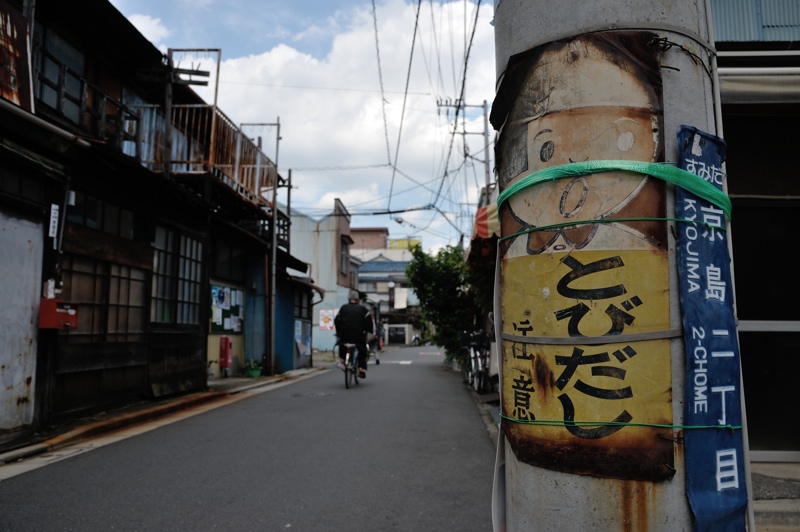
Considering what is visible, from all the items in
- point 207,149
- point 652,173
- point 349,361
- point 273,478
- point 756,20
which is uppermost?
point 207,149

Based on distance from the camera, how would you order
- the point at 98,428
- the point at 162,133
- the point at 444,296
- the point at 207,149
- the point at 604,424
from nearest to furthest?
the point at 604,424, the point at 98,428, the point at 162,133, the point at 207,149, the point at 444,296

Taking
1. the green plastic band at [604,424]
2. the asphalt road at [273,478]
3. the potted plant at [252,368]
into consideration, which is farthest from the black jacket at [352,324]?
the green plastic band at [604,424]

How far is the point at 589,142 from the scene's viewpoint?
169 cm

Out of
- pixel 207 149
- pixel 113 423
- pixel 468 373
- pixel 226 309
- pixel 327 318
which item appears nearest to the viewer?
pixel 113 423

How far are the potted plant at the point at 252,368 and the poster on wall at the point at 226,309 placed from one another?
39.8 inches

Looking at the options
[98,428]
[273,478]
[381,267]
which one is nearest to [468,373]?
[98,428]

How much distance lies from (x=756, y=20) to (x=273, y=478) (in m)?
6.88

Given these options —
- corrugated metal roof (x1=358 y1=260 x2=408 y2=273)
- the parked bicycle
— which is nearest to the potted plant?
the parked bicycle

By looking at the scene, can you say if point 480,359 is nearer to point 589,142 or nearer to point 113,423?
point 113,423

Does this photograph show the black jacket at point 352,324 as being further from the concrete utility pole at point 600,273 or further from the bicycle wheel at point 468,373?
the concrete utility pole at point 600,273

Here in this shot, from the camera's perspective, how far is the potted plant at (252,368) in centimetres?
1605

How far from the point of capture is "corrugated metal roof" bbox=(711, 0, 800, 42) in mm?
5973

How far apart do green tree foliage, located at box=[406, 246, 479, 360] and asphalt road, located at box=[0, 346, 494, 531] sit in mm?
10168

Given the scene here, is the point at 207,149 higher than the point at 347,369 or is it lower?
higher
